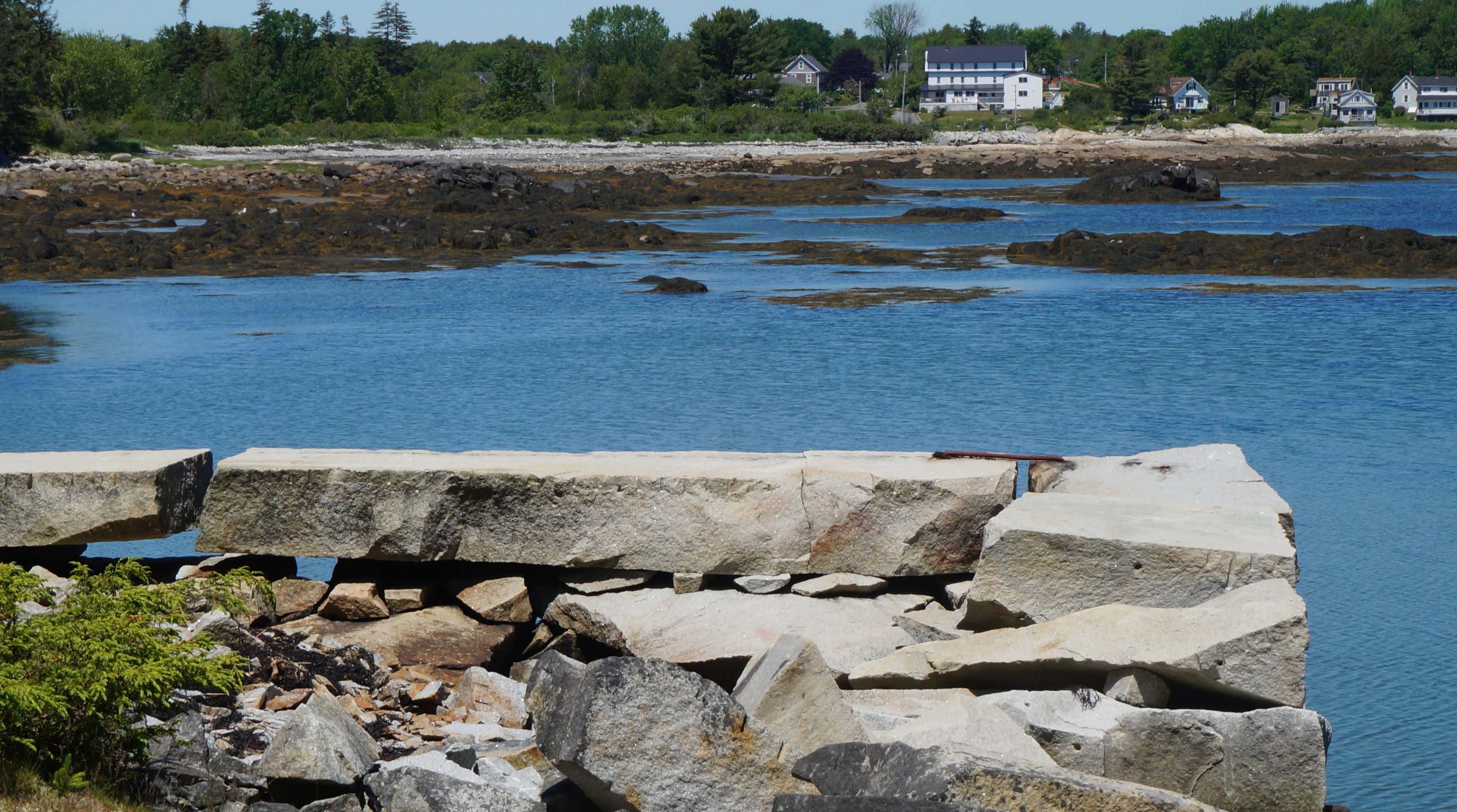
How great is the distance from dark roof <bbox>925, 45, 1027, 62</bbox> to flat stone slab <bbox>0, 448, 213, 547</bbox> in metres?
123

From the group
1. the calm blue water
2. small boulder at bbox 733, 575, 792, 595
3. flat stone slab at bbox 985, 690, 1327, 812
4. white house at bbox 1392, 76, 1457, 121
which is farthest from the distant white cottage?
flat stone slab at bbox 985, 690, 1327, 812

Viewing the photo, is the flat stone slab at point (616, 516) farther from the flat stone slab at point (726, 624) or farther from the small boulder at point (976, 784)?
the small boulder at point (976, 784)

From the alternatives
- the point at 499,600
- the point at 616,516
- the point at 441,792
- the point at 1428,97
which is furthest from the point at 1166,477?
the point at 1428,97

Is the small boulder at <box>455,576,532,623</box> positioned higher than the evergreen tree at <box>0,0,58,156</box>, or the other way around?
the evergreen tree at <box>0,0,58,156</box>

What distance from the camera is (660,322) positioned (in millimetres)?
19609

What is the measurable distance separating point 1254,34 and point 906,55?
122 ft

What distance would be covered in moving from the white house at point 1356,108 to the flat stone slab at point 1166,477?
115122 mm

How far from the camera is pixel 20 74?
173ft

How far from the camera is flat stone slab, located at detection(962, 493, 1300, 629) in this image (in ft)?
17.0

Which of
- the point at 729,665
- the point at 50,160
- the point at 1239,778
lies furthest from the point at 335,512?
the point at 50,160

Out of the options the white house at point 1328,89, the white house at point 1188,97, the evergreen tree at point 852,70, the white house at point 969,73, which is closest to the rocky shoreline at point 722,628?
the white house at point 1188,97

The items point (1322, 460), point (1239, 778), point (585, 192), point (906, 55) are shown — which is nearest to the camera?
point (1239, 778)

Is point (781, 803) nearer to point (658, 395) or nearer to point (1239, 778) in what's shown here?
point (1239, 778)

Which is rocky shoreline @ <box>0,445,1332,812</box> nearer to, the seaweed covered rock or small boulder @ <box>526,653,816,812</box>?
small boulder @ <box>526,653,816,812</box>
